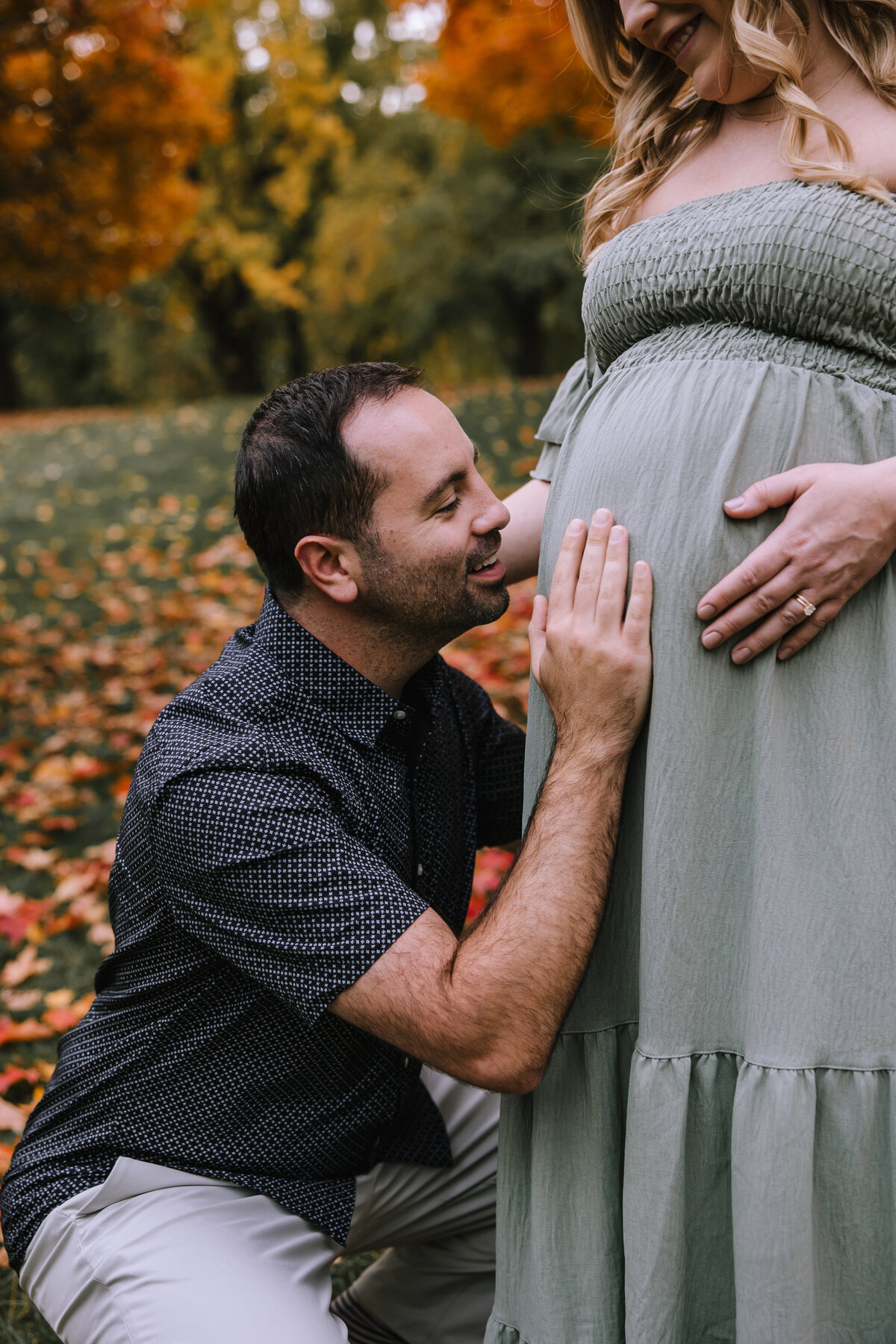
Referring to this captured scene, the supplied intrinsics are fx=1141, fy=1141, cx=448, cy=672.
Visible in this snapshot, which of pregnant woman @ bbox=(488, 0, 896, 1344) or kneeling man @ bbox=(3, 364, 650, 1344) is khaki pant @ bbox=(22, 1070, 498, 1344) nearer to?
kneeling man @ bbox=(3, 364, 650, 1344)

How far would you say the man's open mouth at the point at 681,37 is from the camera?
174 centimetres

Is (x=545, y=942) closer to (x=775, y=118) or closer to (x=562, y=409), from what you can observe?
(x=562, y=409)

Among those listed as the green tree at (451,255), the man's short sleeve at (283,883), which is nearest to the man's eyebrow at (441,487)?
the man's short sleeve at (283,883)

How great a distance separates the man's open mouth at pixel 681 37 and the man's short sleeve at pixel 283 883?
50.7 inches

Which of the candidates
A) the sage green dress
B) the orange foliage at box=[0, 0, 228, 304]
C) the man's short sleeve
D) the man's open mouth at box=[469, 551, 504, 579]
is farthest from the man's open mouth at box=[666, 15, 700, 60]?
the orange foliage at box=[0, 0, 228, 304]

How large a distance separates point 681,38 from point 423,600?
0.97 metres

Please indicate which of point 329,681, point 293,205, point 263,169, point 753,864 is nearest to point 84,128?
point 329,681

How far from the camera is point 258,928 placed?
68.4 inches

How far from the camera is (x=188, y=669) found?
6141 millimetres

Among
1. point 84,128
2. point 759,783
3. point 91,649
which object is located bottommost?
point 91,649

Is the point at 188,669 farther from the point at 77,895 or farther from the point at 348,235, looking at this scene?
the point at 348,235

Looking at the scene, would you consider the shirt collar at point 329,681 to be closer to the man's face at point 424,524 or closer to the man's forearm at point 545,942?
the man's face at point 424,524

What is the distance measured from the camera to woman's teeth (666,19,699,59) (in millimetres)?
1744

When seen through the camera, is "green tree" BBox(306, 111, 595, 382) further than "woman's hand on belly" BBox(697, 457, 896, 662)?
Yes
